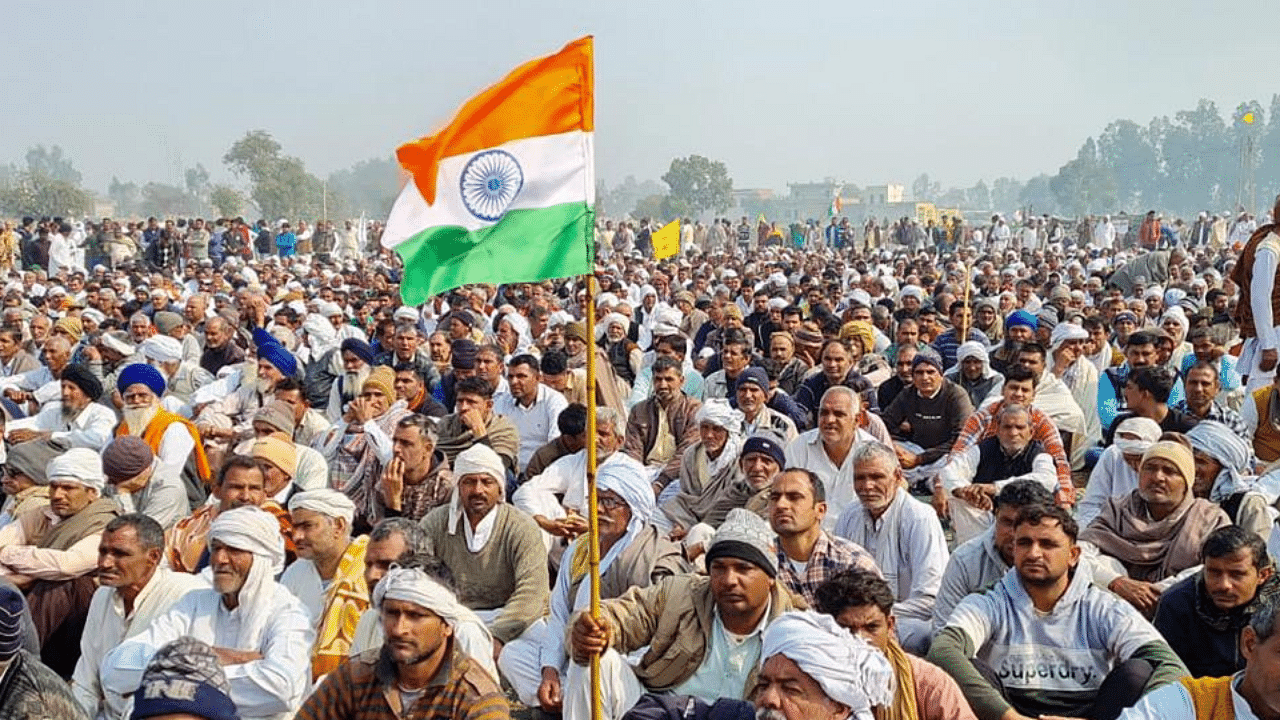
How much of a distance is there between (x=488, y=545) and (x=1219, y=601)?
9.22ft

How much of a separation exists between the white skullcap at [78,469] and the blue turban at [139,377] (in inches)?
82.0

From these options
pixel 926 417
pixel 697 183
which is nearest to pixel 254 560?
pixel 926 417

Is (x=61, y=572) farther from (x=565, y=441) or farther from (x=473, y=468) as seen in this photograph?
(x=565, y=441)

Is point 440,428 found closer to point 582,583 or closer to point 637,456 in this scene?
point 637,456

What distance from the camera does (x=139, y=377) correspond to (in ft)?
23.8

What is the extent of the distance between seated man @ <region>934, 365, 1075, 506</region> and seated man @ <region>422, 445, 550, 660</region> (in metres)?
2.29

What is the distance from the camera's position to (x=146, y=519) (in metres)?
4.46

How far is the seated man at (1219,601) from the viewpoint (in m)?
4.01

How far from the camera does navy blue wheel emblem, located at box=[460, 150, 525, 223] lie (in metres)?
3.97

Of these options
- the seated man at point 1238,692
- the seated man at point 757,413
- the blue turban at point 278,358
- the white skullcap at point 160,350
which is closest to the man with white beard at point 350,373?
the blue turban at point 278,358

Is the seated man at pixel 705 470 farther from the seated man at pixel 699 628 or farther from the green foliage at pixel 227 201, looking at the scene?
the green foliage at pixel 227 201

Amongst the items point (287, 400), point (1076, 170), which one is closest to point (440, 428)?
point (287, 400)

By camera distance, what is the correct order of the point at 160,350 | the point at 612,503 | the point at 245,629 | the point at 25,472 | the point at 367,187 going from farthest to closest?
the point at 367,187
the point at 160,350
the point at 25,472
the point at 612,503
the point at 245,629

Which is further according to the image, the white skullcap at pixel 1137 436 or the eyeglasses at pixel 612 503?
the white skullcap at pixel 1137 436
